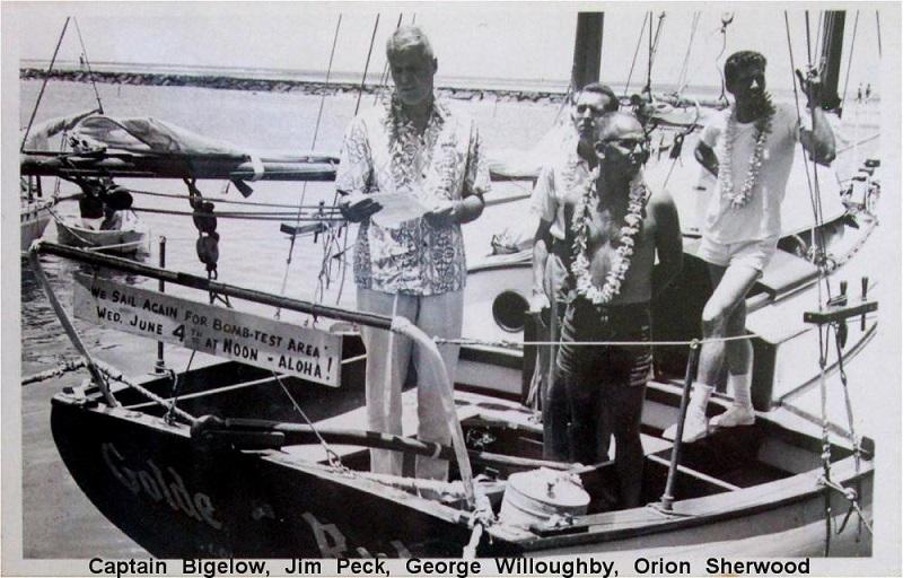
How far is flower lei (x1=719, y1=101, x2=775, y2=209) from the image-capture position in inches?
128

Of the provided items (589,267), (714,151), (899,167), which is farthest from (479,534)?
(899,167)

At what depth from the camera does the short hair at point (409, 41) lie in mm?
3191

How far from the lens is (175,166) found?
3.42 m

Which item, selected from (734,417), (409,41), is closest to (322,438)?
(409,41)

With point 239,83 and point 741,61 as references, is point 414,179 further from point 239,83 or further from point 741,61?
point 741,61

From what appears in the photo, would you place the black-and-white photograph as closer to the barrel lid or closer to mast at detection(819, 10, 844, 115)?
mast at detection(819, 10, 844, 115)

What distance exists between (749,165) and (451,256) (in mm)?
1085

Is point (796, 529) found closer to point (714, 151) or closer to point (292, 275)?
point (714, 151)

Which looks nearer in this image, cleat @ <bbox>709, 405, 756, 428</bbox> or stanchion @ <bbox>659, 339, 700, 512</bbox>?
stanchion @ <bbox>659, 339, 700, 512</bbox>

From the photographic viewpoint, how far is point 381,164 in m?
3.24

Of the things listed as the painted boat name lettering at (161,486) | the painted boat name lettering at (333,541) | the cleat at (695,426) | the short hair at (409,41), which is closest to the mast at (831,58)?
the cleat at (695,426)

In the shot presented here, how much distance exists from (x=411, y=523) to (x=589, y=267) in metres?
1.03

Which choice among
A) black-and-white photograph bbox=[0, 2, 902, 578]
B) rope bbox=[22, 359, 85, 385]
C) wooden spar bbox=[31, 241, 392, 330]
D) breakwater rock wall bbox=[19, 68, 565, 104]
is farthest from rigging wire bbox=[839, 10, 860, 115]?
rope bbox=[22, 359, 85, 385]

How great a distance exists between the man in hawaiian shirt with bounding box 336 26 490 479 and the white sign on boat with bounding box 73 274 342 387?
1.01 ft
